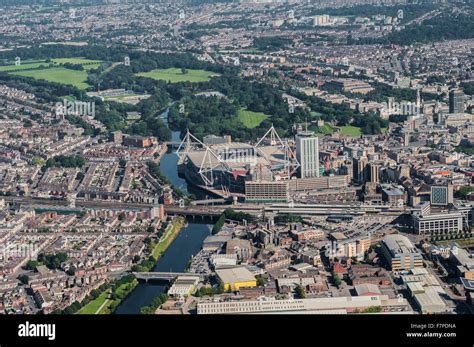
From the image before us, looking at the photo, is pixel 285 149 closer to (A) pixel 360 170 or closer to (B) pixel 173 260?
(A) pixel 360 170

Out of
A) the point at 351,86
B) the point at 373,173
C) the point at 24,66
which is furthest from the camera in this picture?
the point at 24,66

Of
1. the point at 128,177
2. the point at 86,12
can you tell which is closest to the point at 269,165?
the point at 128,177

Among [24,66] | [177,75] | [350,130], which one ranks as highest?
[24,66]

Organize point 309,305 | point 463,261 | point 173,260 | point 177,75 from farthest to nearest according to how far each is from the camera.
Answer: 1. point 177,75
2. point 173,260
3. point 463,261
4. point 309,305

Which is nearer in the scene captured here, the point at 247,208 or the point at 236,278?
the point at 236,278

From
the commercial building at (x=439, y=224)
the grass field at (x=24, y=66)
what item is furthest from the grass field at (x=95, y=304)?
the grass field at (x=24, y=66)

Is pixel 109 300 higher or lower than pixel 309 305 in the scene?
lower

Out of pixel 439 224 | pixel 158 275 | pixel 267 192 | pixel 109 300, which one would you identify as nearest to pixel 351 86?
pixel 267 192
